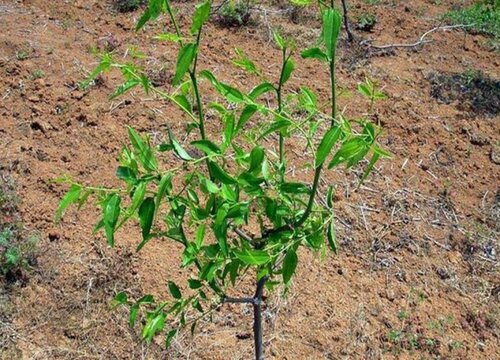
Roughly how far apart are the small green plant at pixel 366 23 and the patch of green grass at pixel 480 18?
73 centimetres

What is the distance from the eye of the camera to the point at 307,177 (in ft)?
12.2

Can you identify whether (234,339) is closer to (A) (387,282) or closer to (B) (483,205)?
(A) (387,282)

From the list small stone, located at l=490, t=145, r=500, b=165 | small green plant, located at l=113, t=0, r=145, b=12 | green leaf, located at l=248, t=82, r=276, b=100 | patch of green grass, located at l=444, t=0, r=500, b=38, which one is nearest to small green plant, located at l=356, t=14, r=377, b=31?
patch of green grass, located at l=444, t=0, r=500, b=38

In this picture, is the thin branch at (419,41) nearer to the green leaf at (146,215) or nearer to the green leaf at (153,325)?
the green leaf at (153,325)

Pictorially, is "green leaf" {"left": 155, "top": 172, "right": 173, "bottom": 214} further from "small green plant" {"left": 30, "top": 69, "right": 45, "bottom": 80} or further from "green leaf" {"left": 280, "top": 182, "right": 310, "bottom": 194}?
"small green plant" {"left": 30, "top": 69, "right": 45, "bottom": 80}

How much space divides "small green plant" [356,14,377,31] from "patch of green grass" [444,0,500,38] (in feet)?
2.39

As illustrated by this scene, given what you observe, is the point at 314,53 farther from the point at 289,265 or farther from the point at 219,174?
the point at 289,265

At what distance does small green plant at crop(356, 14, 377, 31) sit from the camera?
498cm

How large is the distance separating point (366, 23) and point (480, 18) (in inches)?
40.7

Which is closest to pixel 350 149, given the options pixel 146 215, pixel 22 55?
pixel 146 215

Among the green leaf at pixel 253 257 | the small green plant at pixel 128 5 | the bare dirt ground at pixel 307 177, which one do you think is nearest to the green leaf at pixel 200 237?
the green leaf at pixel 253 257

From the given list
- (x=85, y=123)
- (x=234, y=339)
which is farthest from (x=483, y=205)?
(x=85, y=123)

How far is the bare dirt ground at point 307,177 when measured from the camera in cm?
299

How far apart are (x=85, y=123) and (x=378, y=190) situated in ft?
6.12
